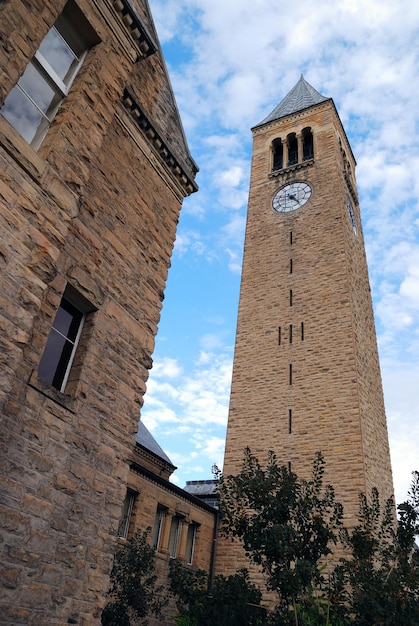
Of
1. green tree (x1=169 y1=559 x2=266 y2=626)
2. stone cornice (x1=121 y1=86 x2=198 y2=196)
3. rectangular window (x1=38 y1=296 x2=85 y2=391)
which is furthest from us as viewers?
stone cornice (x1=121 y1=86 x2=198 y2=196)

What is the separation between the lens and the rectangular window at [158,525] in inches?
699

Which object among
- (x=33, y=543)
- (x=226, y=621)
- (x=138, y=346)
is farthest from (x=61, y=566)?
(x=226, y=621)

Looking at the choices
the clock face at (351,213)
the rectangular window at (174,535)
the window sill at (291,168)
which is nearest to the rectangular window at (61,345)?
the rectangular window at (174,535)

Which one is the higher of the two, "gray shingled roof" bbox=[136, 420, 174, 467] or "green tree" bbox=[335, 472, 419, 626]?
"gray shingled roof" bbox=[136, 420, 174, 467]

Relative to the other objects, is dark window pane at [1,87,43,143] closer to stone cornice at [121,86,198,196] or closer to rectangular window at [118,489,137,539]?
stone cornice at [121,86,198,196]

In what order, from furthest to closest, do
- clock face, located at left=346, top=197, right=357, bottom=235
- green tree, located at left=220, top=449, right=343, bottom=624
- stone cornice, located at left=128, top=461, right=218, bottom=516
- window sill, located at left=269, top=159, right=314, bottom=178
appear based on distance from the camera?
window sill, located at left=269, top=159, right=314, bottom=178 < clock face, located at left=346, top=197, right=357, bottom=235 < stone cornice, located at left=128, top=461, right=218, bottom=516 < green tree, located at left=220, top=449, right=343, bottom=624

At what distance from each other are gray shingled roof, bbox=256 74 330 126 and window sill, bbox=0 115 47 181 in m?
30.1

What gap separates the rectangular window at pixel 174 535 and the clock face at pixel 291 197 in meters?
16.9

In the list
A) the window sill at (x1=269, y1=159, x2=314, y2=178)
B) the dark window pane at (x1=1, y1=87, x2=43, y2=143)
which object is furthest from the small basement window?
the window sill at (x1=269, y1=159, x2=314, y2=178)

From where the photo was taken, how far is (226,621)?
27.7 ft

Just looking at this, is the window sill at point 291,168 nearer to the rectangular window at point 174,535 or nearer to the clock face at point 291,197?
the clock face at point 291,197

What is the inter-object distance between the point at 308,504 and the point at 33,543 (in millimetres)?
5599

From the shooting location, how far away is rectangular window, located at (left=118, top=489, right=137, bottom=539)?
16.1m

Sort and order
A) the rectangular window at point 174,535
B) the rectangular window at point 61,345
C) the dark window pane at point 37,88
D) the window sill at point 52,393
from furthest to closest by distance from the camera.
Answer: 1. the rectangular window at point 174,535
2. the rectangular window at point 61,345
3. the dark window pane at point 37,88
4. the window sill at point 52,393
